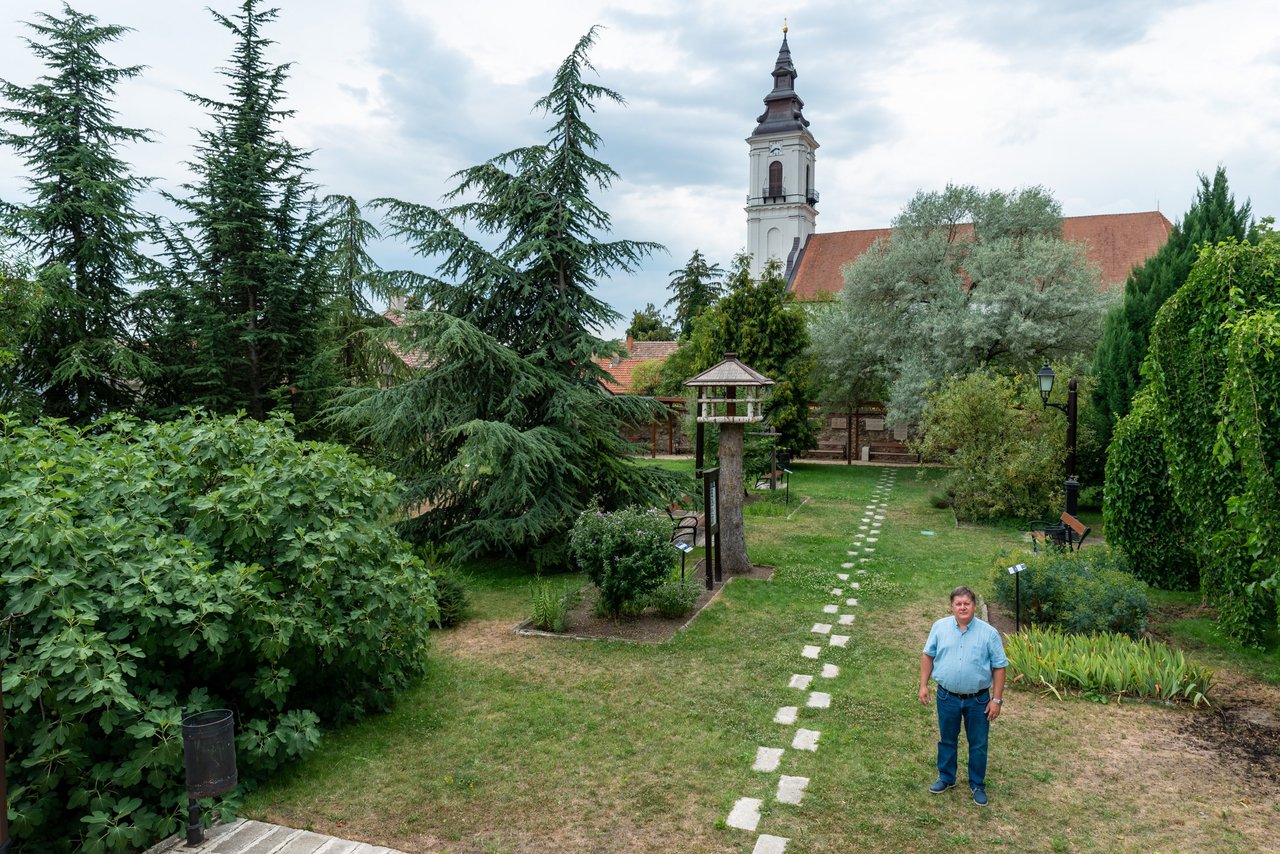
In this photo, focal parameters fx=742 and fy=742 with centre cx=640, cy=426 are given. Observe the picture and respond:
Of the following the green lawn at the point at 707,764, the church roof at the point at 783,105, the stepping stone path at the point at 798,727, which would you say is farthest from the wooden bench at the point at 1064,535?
the church roof at the point at 783,105

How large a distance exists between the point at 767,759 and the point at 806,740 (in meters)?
0.41

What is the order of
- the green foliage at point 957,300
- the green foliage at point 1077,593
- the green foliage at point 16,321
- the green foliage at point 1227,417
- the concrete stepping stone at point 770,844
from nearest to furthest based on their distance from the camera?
1. the concrete stepping stone at point 770,844
2. the green foliage at point 1227,417
3. the green foliage at point 1077,593
4. the green foliage at point 16,321
5. the green foliage at point 957,300

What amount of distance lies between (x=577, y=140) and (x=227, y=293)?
810 cm

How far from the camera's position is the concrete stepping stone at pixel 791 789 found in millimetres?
4456

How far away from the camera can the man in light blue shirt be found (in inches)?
172

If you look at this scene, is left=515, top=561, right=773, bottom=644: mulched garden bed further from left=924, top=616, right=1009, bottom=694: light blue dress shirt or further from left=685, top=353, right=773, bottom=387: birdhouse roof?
left=924, top=616, right=1009, bottom=694: light blue dress shirt

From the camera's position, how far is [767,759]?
4957 mm

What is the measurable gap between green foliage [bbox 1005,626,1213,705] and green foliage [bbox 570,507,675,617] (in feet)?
11.1

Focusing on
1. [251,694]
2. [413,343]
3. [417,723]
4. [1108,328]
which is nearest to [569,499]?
[413,343]

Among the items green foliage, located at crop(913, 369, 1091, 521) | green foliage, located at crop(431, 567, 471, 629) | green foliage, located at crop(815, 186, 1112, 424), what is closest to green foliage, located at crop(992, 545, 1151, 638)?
green foliage, located at crop(913, 369, 1091, 521)

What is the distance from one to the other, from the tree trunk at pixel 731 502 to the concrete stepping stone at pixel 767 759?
492 centimetres

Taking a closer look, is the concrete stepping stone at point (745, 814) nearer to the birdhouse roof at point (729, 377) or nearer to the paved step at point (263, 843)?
the paved step at point (263, 843)

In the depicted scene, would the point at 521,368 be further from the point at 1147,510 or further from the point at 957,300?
the point at 957,300

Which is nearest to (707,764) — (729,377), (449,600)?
(449,600)
